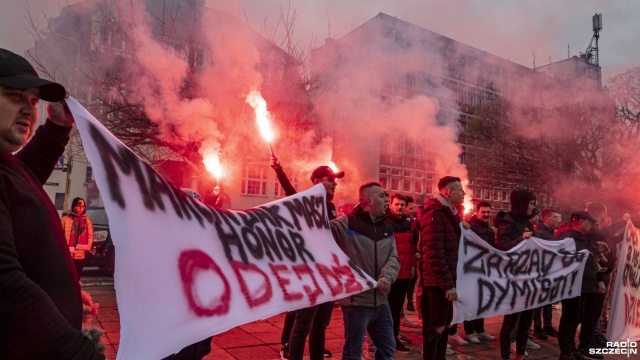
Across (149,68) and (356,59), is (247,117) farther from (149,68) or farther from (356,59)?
(356,59)

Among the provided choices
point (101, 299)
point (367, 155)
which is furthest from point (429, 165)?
point (101, 299)

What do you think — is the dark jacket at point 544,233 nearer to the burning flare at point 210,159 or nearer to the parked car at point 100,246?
the parked car at point 100,246

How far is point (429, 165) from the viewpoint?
1384 inches

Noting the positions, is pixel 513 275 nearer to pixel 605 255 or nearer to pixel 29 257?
pixel 605 255

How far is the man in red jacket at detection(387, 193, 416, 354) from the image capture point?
220 inches

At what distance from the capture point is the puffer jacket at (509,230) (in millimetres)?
5266

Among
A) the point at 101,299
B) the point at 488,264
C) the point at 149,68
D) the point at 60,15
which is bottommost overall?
the point at 101,299

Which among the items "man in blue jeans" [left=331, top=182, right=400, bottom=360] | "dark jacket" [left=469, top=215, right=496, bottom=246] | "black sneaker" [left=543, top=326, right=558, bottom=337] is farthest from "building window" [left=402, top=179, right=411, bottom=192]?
"man in blue jeans" [left=331, top=182, right=400, bottom=360]

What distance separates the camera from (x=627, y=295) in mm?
6074

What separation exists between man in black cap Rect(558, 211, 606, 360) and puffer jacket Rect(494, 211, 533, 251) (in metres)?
0.86

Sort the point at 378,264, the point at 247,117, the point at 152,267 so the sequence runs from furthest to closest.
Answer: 1. the point at 247,117
2. the point at 378,264
3. the point at 152,267

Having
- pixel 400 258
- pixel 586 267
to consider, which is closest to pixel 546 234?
pixel 586 267

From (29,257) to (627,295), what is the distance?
7.22 m

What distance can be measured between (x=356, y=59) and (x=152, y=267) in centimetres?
1739
